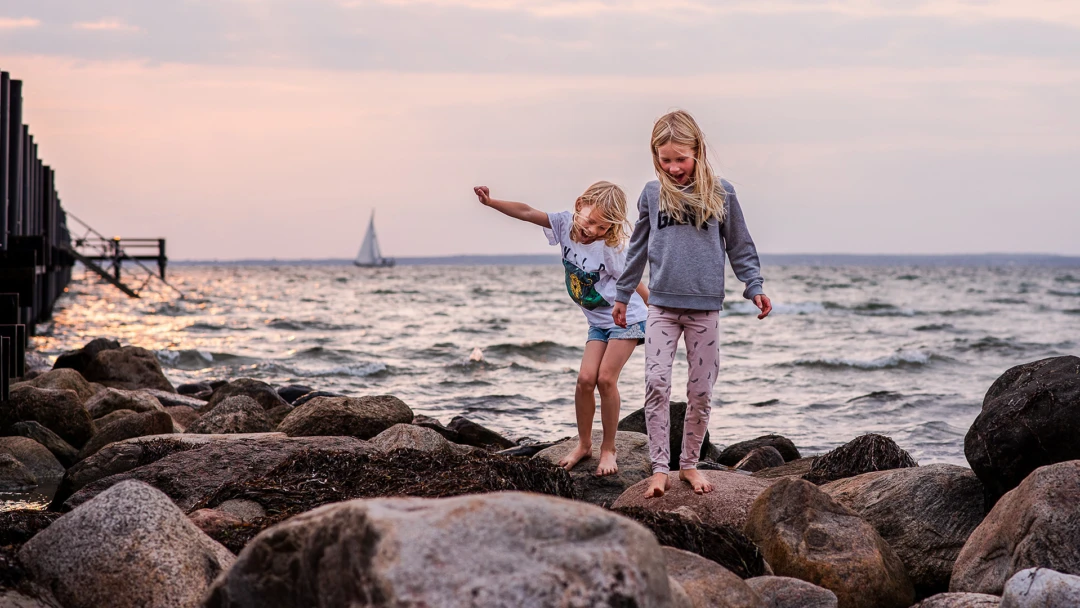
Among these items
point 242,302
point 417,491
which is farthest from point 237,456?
point 242,302

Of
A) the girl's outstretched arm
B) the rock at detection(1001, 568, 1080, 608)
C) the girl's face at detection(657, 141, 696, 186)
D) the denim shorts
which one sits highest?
the girl's face at detection(657, 141, 696, 186)

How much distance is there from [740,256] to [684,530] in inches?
65.6

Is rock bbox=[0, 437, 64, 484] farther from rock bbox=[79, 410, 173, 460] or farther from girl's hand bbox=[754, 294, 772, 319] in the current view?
girl's hand bbox=[754, 294, 772, 319]

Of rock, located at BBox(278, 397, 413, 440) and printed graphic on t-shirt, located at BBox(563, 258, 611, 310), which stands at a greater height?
printed graphic on t-shirt, located at BBox(563, 258, 611, 310)

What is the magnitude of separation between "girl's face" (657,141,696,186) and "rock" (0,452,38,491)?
16.0 feet

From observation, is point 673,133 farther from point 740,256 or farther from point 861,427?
point 861,427

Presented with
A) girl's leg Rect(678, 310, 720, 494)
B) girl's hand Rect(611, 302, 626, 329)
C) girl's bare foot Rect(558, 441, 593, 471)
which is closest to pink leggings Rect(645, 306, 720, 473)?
girl's leg Rect(678, 310, 720, 494)

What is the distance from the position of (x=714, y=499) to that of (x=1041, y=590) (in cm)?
205

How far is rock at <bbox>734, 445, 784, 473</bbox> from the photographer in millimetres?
7582

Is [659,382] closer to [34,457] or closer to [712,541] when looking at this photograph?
[712,541]

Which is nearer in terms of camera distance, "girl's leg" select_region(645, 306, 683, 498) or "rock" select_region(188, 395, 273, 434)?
"girl's leg" select_region(645, 306, 683, 498)

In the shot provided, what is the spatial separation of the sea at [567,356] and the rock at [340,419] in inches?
93.9

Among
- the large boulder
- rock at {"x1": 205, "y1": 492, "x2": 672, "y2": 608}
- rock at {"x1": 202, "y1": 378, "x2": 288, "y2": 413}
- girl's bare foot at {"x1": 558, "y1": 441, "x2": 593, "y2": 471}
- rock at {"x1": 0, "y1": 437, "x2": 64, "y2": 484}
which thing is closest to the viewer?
rock at {"x1": 205, "y1": 492, "x2": 672, "y2": 608}

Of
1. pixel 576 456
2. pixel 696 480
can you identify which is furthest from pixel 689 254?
pixel 576 456
